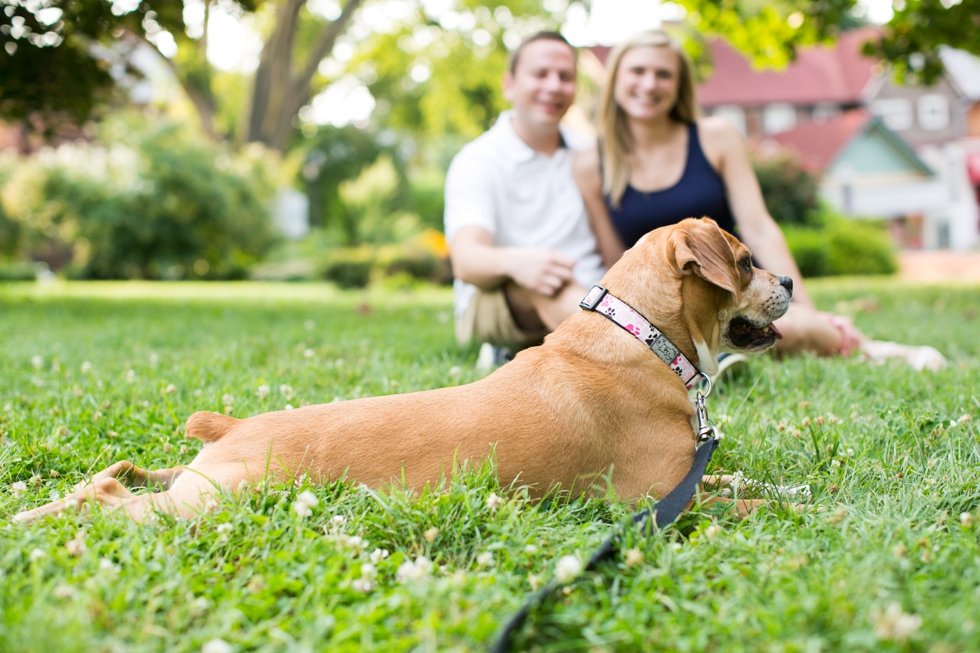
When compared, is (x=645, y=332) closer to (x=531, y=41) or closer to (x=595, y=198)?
(x=595, y=198)

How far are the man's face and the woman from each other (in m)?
0.29

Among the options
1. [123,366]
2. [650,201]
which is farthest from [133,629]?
[650,201]

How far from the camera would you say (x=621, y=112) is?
16.9 ft

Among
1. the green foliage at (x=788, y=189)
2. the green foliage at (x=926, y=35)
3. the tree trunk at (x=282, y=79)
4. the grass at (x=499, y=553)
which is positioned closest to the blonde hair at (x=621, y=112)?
the grass at (x=499, y=553)

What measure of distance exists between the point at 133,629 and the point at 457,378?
2465mm

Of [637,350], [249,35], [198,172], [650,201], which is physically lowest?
[637,350]

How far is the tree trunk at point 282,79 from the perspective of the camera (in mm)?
19375

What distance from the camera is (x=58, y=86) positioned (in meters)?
9.10

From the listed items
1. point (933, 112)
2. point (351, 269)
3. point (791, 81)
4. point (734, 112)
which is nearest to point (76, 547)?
point (351, 269)

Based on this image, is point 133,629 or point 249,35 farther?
point 249,35

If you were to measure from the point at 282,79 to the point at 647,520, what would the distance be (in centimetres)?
2114

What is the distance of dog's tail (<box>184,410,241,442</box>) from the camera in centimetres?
249

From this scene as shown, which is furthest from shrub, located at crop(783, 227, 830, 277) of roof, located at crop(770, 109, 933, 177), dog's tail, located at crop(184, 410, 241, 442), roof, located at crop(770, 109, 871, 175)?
roof, located at crop(770, 109, 933, 177)

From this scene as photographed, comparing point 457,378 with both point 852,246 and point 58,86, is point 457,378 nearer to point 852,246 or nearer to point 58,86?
point 58,86
